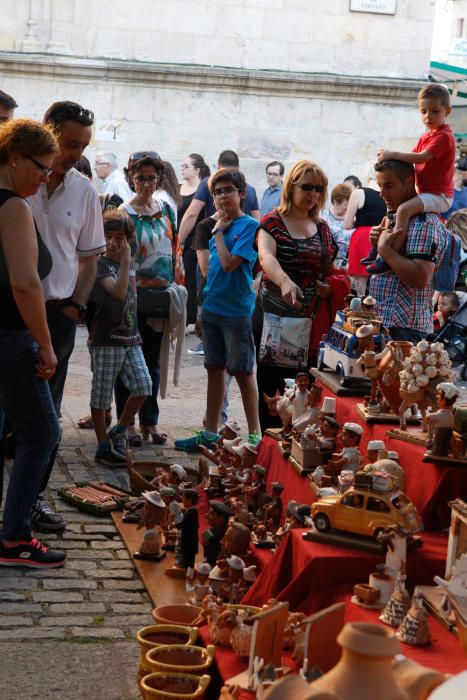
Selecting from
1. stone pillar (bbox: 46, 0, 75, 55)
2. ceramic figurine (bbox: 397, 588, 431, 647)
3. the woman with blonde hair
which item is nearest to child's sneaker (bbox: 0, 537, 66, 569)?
the woman with blonde hair

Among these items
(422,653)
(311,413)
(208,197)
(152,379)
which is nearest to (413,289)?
(311,413)

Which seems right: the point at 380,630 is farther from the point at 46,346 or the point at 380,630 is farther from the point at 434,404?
the point at 46,346

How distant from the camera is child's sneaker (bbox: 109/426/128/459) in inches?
269

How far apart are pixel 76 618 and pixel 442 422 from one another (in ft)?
5.36

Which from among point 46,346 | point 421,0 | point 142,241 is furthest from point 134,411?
point 421,0

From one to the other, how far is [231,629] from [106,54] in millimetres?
12180

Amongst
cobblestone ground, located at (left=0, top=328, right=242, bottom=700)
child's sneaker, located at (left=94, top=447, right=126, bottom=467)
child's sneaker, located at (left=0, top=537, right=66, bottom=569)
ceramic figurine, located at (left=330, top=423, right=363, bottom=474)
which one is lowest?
cobblestone ground, located at (left=0, top=328, right=242, bottom=700)

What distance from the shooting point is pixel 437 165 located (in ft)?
19.6

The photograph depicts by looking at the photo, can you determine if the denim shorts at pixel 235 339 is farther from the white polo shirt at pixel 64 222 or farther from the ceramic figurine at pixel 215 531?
the ceramic figurine at pixel 215 531

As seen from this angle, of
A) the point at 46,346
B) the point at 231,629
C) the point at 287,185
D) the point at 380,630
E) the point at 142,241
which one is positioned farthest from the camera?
the point at 142,241

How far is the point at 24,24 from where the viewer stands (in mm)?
14477

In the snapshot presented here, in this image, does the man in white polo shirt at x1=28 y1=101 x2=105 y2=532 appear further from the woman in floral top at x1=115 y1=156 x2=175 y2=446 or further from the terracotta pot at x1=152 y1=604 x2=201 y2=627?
the woman in floral top at x1=115 y1=156 x2=175 y2=446

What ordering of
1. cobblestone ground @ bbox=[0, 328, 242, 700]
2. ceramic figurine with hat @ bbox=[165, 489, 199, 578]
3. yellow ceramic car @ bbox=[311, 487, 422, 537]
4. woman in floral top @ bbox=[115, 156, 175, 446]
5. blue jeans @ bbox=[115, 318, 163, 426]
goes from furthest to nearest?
1. blue jeans @ bbox=[115, 318, 163, 426]
2. woman in floral top @ bbox=[115, 156, 175, 446]
3. ceramic figurine with hat @ bbox=[165, 489, 199, 578]
4. cobblestone ground @ bbox=[0, 328, 242, 700]
5. yellow ceramic car @ bbox=[311, 487, 422, 537]

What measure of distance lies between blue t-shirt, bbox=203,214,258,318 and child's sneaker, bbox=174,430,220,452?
0.83 metres
